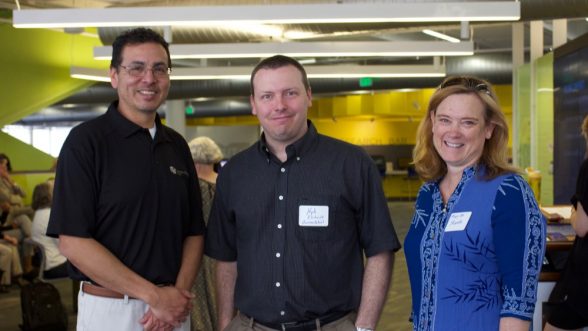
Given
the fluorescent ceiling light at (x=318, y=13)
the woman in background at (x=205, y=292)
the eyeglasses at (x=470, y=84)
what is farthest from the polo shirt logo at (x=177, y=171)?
the fluorescent ceiling light at (x=318, y=13)

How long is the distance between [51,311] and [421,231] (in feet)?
16.0

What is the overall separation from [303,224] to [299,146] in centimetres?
26

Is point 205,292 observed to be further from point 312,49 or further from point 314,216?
point 312,49

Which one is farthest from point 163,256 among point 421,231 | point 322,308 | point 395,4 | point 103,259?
point 395,4

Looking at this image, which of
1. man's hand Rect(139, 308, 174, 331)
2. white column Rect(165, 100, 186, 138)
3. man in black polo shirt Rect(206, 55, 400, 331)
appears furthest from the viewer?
white column Rect(165, 100, 186, 138)

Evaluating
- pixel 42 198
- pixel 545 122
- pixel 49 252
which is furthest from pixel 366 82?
pixel 49 252

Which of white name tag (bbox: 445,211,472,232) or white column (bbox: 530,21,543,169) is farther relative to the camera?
white column (bbox: 530,21,543,169)

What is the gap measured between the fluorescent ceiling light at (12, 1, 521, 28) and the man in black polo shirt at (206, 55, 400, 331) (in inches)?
140

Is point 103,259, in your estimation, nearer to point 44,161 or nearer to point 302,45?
point 302,45

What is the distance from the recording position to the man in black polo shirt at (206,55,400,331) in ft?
8.11

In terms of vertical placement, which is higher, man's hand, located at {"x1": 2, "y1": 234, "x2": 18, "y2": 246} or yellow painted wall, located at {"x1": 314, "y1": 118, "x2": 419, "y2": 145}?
yellow painted wall, located at {"x1": 314, "y1": 118, "x2": 419, "y2": 145}

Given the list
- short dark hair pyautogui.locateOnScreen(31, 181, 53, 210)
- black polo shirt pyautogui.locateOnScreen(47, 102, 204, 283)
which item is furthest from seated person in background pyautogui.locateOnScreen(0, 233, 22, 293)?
black polo shirt pyautogui.locateOnScreen(47, 102, 204, 283)

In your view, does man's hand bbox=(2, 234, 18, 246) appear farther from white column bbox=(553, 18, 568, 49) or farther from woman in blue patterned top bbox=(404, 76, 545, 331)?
white column bbox=(553, 18, 568, 49)

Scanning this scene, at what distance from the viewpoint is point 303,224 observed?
248 centimetres
